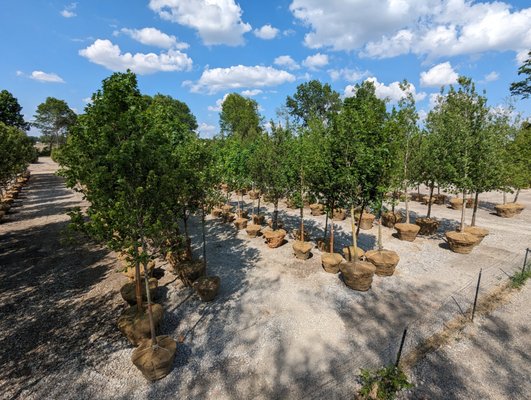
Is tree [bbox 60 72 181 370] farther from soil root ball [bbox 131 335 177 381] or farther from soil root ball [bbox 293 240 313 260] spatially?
soil root ball [bbox 293 240 313 260]

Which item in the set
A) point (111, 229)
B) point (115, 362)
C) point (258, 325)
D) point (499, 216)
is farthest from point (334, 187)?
point (499, 216)

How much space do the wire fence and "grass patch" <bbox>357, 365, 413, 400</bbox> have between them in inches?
14.3

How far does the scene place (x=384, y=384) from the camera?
683 centimetres

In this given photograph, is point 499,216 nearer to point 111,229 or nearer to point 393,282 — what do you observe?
point 393,282

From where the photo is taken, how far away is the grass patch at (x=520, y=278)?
11805mm

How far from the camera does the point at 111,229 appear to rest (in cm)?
696

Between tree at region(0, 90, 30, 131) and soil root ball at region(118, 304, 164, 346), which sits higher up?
tree at region(0, 90, 30, 131)

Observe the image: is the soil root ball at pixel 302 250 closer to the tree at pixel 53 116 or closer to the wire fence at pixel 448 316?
the wire fence at pixel 448 316

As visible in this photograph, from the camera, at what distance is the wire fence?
833cm

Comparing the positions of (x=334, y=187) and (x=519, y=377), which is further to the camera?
(x=334, y=187)

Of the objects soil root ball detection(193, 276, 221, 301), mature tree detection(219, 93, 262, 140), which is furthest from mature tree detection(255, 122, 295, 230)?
mature tree detection(219, 93, 262, 140)

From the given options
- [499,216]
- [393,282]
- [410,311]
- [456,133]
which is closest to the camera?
[410,311]

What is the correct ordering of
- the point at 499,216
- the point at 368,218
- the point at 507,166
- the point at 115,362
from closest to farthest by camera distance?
the point at 115,362, the point at 507,166, the point at 368,218, the point at 499,216

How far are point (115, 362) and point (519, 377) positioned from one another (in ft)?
36.0
